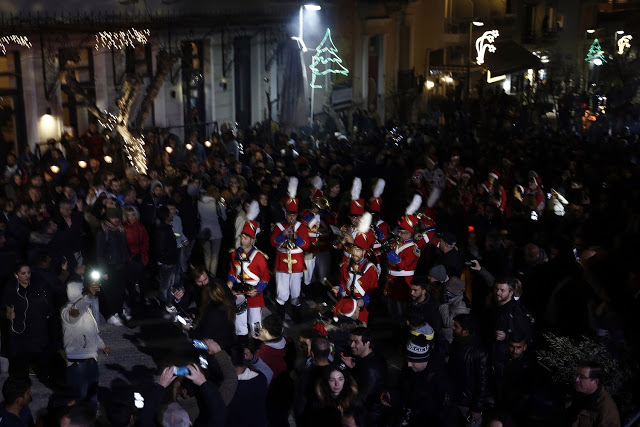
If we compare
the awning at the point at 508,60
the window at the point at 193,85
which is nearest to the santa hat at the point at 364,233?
the window at the point at 193,85

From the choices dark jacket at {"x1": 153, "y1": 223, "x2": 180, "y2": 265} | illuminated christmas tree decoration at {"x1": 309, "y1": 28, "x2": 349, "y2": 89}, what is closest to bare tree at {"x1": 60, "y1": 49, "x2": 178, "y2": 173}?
dark jacket at {"x1": 153, "y1": 223, "x2": 180, "y2": 265}

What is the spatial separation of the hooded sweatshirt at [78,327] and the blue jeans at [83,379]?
0.09 metres

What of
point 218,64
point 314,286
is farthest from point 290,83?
point 314,286

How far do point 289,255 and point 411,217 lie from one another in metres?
1.74

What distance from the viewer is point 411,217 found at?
36.8 feet

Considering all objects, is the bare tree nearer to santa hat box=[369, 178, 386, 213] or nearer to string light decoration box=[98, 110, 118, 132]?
string light decoration box=[98, 110, 118, 132]

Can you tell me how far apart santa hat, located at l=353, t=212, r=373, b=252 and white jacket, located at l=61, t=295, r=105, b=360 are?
11.5ft

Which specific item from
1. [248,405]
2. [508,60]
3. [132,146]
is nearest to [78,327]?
[248,405]

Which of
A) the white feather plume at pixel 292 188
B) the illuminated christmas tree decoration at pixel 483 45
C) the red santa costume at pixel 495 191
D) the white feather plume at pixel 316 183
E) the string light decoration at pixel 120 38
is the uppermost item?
the string light decoration at pixel 120 38

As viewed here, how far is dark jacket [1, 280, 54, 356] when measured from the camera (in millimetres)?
8766

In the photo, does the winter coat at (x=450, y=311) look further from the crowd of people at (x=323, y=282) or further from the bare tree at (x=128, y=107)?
the bare tree at (x=128, y=107)

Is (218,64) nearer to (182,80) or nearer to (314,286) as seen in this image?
(182,80)

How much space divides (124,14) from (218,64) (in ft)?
14.5

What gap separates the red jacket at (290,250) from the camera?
1120cm
